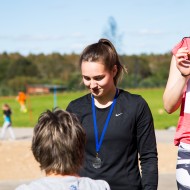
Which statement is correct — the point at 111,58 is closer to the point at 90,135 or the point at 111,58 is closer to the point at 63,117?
the point at 90,135

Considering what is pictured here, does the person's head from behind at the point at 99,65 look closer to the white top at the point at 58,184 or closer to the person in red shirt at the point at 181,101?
the person in red shirt at the point at 181,101

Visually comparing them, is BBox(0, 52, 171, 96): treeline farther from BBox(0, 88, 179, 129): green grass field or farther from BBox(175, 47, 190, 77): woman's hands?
BBox(175, 47, 190, 77): woman's hands

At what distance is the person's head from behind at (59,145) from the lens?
8.19 ft

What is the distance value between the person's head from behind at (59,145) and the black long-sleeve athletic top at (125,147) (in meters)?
1.13

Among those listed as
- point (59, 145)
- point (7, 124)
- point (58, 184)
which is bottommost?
point (7, 124)

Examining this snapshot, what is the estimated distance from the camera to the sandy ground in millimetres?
11008

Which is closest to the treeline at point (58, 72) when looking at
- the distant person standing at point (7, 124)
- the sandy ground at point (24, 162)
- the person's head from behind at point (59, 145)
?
the distant person standing at point (7, 124)

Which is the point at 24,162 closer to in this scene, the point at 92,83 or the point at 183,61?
the point at 92,83

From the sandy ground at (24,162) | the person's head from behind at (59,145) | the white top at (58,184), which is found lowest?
the sandy ground at (24,162)

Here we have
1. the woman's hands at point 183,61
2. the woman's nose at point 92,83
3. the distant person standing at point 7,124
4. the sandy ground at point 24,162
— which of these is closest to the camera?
the woman's hands at point 183,61

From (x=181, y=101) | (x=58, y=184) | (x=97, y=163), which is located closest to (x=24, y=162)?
(x=97, y=163)

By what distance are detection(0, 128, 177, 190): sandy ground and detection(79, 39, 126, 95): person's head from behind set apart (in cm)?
537

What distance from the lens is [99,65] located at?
11.9 ft

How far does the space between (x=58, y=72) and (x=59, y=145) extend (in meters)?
81.9
